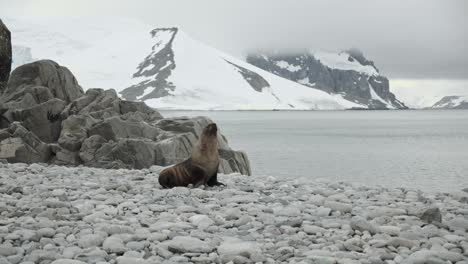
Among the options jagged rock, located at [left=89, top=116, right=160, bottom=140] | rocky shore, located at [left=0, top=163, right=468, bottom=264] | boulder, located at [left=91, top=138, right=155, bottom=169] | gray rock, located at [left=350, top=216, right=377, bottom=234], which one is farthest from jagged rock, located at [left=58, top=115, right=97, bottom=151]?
gray rock, located at [left=350, top=216, right=377, bottom=234]

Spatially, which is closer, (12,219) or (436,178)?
(12,219)

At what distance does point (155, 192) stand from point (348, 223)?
160 inches

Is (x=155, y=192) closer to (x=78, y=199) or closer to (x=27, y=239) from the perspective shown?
(x=78, y=199)

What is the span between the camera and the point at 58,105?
21.8 meters

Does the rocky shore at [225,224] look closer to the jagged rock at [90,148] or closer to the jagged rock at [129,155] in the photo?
the jagged rock at [129,155]

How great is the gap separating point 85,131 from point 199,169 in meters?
8.92

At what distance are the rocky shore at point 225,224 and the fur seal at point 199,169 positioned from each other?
39cm

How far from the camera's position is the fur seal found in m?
11.8

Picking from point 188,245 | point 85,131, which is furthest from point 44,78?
point 188,245

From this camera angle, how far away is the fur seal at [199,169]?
11766 mm

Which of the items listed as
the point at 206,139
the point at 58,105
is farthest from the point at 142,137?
the point at 206,139

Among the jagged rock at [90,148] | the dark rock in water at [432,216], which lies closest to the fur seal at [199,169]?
the dark rock in water at [432,216]

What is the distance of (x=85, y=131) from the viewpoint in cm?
1955

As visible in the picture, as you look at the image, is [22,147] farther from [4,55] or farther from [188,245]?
[188,245]
